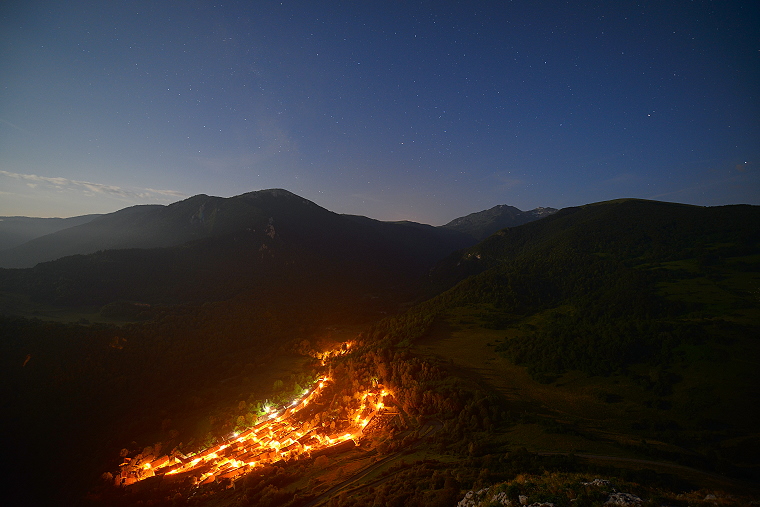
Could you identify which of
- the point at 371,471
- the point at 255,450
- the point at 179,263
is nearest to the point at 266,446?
the point at 255,450

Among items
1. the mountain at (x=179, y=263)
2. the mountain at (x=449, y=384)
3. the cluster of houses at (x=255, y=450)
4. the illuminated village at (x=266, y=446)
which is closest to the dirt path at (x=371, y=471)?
the mountain at (x=449, y=384)

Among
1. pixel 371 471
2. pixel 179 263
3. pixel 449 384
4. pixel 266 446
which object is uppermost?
pixel 179 263

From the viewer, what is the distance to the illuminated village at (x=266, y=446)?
144 ft

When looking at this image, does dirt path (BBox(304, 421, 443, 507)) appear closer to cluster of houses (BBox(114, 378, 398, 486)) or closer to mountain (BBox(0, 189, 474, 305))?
cluster of houses (BBox(114, 378, 398, 486))

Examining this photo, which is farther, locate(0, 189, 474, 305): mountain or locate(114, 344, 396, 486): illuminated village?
locate(0, 189, 474, 305): mountain

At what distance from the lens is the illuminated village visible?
43.8 m

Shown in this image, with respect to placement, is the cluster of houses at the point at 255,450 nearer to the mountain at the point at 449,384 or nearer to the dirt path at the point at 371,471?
the mountain at the point at 449,384

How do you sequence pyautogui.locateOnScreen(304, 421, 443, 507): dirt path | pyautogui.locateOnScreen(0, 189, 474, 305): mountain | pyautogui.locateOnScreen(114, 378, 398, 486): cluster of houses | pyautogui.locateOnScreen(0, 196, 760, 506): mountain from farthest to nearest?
pyautogui.locateOnScreen(0, 189, 474, 305): mountain < pyautogui.locateOnScreen(114, 378, 398, 486): cluster of houses < pyautogui.locateOnScreen(304, 421, 443, 507): dirt path < pyautogui.locateOnScreen(0, 196, 760, 506): mountain

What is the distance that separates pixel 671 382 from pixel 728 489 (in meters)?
23.0

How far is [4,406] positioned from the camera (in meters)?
52.0

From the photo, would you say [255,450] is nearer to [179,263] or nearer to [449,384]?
[449,384]

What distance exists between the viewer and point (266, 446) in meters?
47.5

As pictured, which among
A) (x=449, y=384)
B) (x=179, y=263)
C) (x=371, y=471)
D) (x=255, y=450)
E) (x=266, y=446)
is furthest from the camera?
(x=179, y=263)

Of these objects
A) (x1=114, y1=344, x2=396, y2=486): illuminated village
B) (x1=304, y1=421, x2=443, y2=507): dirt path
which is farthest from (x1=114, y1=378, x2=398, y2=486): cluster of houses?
(x1=304, y1=421, x2=443, y2=507): dirt path
